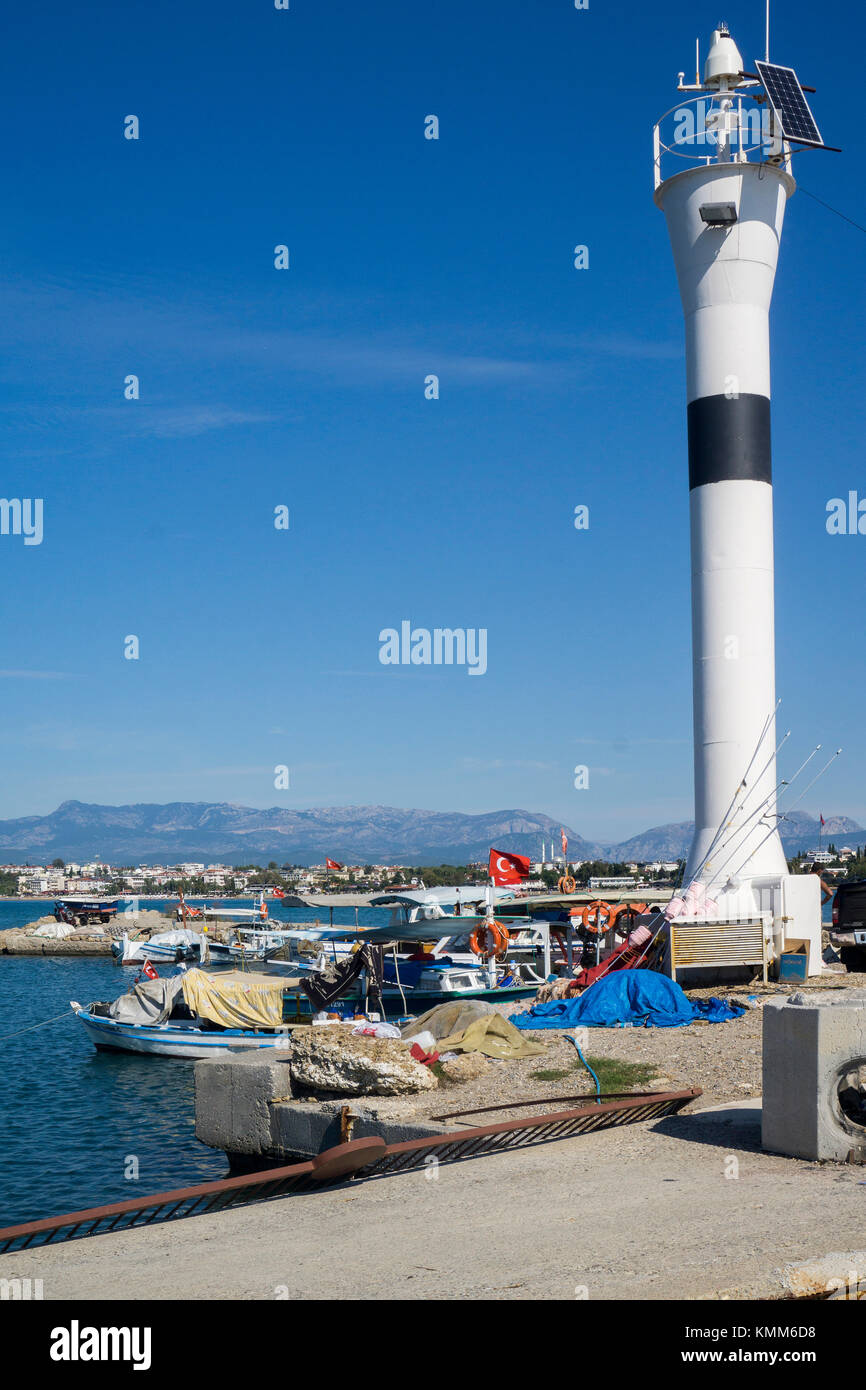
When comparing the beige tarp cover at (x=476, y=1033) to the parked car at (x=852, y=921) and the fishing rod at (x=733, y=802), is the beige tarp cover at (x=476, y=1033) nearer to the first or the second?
the fishing rod at (x=733, y=802)

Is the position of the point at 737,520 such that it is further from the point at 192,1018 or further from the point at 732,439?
the point at 192,1018

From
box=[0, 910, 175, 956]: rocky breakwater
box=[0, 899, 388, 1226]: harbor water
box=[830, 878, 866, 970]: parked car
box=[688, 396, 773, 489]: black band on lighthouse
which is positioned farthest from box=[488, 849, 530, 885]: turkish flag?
box=[0, 910, 175, 956]: rocky breakwater

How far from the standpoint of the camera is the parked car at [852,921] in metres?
27.5

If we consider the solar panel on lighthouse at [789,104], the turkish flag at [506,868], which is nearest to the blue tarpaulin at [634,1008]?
the turkish flag at [506,868]

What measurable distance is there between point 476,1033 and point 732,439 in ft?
49.6

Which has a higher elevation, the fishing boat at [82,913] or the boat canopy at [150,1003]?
the boat canopy at [150,1003]

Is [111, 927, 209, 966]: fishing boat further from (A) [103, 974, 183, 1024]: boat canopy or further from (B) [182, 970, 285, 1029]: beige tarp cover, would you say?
(B) [182, 970, 285, 1029]: beige tarp cover

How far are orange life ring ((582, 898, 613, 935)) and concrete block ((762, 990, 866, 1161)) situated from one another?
2230 centimetres

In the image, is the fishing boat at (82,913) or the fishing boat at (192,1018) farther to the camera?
the fishing boat at (82,913)

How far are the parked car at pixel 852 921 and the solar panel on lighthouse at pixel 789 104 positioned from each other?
57.1ft

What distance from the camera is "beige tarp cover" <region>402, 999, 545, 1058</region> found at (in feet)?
58.5

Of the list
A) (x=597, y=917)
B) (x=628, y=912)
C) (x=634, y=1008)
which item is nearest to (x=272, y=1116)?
(x=634, y=1008)
